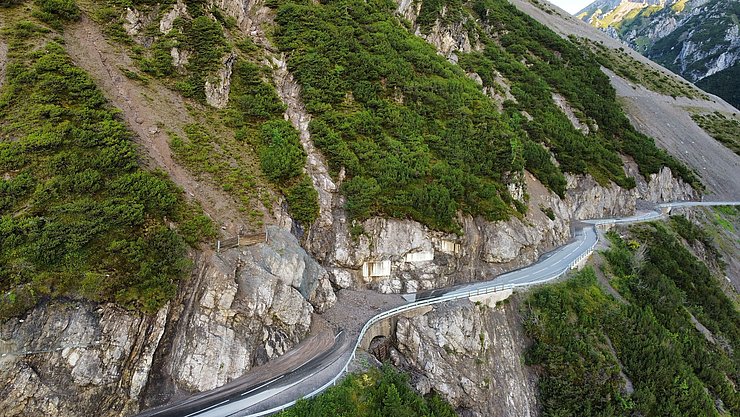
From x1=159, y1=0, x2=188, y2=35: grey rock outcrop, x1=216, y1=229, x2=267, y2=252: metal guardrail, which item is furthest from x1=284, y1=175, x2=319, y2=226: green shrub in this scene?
x1=159, y1=0, x2=188, y2=35: grey rock outcrop

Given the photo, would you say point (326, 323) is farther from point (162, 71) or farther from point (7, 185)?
point (162, 71)

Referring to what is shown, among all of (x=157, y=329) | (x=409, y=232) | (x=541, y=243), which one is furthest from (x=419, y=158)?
(x=157, y=329)

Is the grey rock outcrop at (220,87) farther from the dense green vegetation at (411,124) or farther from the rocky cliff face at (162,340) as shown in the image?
the rocky cliff face at (162,340)

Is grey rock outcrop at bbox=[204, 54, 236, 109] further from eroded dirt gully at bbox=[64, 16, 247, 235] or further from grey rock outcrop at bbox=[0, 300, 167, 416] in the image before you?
grey rock outcrop at bbox=[0, 300, 167, 416]

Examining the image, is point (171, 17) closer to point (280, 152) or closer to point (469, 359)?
point (280, 152)

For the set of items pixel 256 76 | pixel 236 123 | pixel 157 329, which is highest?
pixel 256 76

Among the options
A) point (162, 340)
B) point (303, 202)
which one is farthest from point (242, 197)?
point (162, 340)
